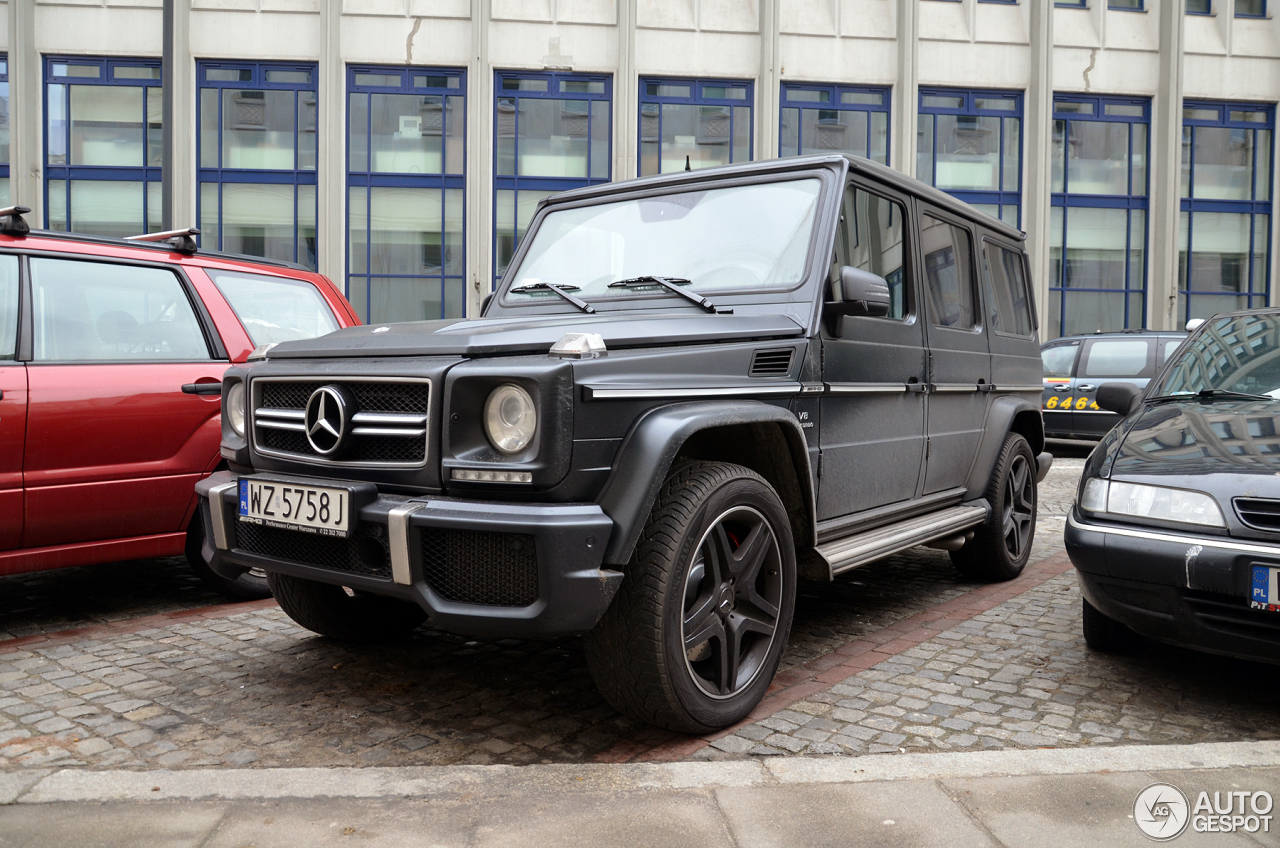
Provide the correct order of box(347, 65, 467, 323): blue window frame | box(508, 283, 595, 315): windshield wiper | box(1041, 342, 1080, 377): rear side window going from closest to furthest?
box(508, 283, 595, 315): windshield wiper, box(1041, 342, 1080, 377): rear side window, box(347, 65, 467, 323): blue window frame

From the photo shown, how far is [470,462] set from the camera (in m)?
2.80

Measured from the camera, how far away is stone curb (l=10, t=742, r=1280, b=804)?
106 inches

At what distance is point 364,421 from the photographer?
10.0ft

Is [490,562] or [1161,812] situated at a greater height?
[490,562]

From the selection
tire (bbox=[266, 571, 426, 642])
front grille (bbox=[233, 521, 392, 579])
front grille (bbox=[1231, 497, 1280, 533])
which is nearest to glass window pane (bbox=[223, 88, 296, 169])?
tire (bbox=[266, 571, 426, 642])

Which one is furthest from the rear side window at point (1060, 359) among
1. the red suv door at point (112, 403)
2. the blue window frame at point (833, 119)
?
the red suv door at point (112, 403)

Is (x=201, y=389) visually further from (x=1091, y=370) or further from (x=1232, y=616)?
(x=1091, y=370)

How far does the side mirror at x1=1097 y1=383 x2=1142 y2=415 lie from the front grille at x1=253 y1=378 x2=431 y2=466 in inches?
130

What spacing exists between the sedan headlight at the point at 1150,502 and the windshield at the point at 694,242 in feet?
4.59

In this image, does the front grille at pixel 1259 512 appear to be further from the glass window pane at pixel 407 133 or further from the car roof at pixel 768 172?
the glass window pane at pixel 407 133

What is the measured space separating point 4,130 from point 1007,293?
69.7 ft

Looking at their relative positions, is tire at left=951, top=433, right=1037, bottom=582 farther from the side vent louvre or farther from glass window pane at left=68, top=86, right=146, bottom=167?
glass window pane at left=68, top=86, right=146, bottom=167

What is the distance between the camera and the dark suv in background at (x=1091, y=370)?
43.8ft

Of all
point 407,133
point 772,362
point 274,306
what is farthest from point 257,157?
point 772,362
